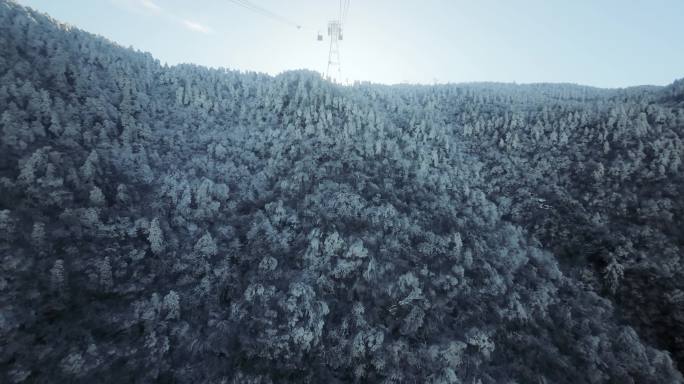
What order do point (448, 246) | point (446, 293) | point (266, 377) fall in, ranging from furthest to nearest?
point (448, 246) < point (446, 293) < point (266, 377)

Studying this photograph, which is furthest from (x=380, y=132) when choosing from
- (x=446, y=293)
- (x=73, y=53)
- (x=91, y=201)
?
(x=73, y=53)

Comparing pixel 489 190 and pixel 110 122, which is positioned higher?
pixel 110 122

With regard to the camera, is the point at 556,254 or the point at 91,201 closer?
the point at 91,201

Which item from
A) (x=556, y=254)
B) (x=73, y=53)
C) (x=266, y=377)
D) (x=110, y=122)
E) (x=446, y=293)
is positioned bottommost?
(x=266, y=377)

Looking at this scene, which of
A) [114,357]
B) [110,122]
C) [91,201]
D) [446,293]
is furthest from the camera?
[110,122]

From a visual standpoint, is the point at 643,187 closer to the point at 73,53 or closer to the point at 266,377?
the point at 266,377

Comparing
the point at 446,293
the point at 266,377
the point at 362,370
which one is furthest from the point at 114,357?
the point at 446,293
